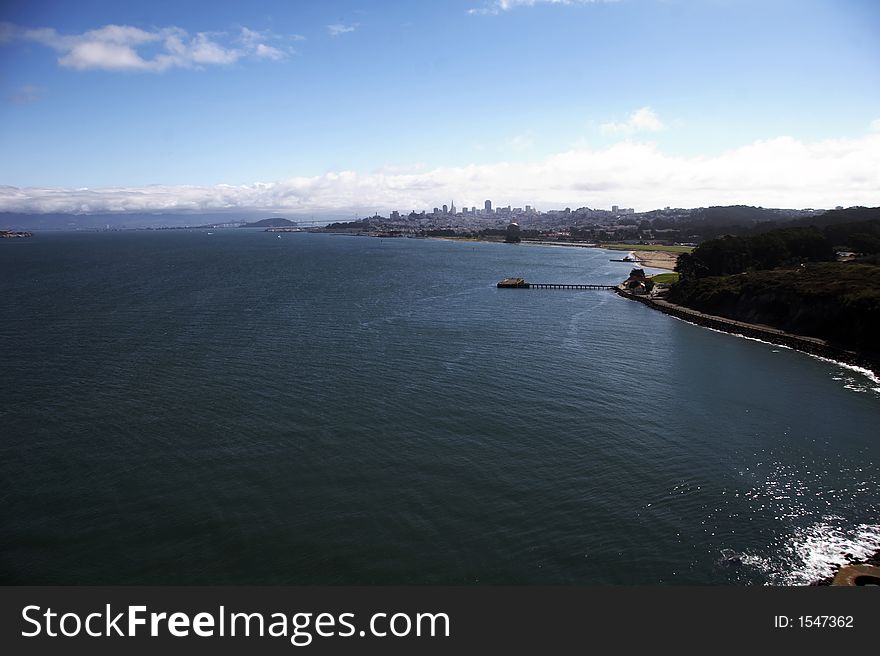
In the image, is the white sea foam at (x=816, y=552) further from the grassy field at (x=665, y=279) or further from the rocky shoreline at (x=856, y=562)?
the grassy field at (x=665, y=279)

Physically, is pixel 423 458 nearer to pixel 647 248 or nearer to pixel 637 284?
pixel 637 284

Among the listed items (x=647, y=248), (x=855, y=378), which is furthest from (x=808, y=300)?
(x=647, y=248)

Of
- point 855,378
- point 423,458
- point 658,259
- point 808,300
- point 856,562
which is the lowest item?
point 856,562

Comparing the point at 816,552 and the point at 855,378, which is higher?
the point at 855,378

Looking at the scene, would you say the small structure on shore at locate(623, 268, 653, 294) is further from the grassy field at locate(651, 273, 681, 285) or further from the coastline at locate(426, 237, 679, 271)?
the coastline at locate(426, 237, 679, 271)

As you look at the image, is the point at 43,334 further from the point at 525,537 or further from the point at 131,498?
the point at 525,537

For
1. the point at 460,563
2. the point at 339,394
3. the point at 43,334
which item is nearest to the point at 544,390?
the point at 339,394

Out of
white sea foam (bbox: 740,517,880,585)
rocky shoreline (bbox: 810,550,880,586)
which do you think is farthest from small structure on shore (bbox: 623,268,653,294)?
rocky shoreline (bbox: 810,550,880,586)
